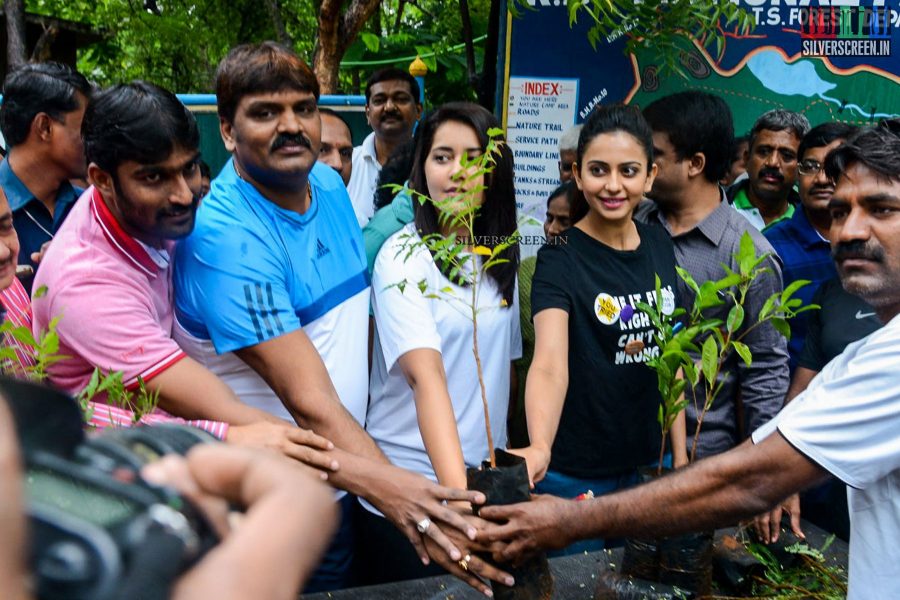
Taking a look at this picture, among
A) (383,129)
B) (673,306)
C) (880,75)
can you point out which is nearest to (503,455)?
(673,306)

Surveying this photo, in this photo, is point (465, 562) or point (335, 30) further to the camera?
point (335, 30)

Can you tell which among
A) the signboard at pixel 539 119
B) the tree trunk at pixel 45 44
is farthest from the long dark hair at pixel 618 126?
the tree trunk at pixel 45 44

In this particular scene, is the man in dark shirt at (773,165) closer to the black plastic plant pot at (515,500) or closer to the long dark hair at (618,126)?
the long dark hair at (618,126)

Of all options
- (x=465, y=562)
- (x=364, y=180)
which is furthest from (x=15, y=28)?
(x=465, y=562)

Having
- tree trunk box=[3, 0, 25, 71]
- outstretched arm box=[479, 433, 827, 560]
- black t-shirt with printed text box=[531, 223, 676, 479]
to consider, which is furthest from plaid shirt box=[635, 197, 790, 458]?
tree trunk box=[3, 0, 25, 71]

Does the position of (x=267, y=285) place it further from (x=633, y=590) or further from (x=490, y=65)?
(x=490, y=65)

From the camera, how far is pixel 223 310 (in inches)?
91.8

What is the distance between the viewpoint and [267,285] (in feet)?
7.77

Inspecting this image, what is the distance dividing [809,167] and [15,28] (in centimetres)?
926

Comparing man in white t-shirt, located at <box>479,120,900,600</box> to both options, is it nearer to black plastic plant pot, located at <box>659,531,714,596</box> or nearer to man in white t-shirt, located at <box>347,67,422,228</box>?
black plastic plant pot, located at <box>659,531,714,596</box>

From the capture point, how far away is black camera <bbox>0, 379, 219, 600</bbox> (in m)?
0.62

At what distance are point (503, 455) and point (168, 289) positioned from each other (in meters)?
1.04

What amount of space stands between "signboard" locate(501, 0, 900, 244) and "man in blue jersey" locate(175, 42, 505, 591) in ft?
7.58

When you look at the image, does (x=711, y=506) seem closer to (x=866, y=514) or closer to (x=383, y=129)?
(x=866, y=514)
